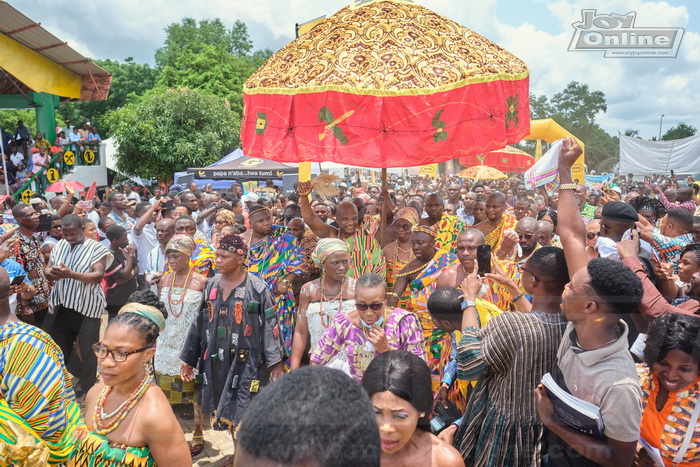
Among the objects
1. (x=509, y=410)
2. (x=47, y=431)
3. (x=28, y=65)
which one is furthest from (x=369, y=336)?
(x=28, y=65)

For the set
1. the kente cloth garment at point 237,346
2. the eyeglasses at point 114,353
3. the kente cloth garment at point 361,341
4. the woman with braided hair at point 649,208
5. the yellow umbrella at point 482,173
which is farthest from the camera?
the yellow umbrella at point 482,173

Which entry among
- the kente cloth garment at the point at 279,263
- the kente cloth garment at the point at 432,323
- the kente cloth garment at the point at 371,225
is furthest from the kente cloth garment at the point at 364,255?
the kente cloth garment at the point at 279,263

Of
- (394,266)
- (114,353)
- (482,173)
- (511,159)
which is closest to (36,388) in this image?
(114,353)

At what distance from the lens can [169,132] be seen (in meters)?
16.8

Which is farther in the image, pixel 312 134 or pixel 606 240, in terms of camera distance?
pixel 606 240

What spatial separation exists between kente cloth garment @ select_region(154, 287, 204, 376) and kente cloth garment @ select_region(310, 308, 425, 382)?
5.00 feet

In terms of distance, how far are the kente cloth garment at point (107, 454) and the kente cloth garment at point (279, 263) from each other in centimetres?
245

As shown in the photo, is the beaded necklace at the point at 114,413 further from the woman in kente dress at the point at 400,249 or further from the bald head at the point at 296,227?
the bald head at the point at 296,227

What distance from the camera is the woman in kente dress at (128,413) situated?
208 centimetres

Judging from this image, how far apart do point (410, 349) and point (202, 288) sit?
207 centimetres

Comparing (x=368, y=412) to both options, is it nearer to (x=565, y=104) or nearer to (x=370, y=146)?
(x=370, y=146)

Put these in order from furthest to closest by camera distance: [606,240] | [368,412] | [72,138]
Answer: [72,138] → [606,240] → [368,412]

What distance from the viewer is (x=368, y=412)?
84 centimetres

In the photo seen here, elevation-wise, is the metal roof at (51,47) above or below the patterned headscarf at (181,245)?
above
